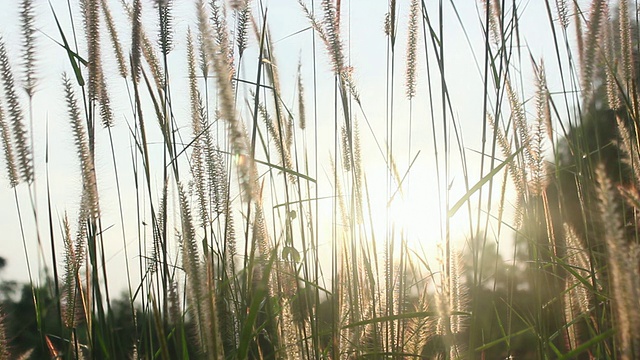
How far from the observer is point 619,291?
2.31ft

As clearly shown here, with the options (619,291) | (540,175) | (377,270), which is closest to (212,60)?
(619,291)

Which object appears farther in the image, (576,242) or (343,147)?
(343,147)

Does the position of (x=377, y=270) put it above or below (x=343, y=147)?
below

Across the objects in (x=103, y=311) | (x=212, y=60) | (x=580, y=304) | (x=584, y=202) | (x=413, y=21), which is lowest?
(x=580, y=304)

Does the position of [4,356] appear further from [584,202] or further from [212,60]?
[584,202]

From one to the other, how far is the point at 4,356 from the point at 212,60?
886 millimetres

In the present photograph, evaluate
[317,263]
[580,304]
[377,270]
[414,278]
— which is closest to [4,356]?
[317,263]

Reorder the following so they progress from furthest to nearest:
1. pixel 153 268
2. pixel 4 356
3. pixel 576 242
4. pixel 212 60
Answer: pixel 576 242 < pixel 153 268 < pixel 4 356 < pixel 212 60

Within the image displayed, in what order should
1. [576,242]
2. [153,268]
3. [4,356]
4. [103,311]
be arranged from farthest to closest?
1. [576,242]
2. [153,268]
3. [103,311]
4. [4,356]

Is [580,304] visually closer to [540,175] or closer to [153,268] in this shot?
[540,175]

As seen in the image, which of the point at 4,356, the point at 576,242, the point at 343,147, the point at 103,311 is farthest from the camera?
the point at 343,147

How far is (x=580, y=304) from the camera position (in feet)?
6.04

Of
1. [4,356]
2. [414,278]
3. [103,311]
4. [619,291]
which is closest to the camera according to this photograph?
[619,291]

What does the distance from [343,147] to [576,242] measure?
805mm
